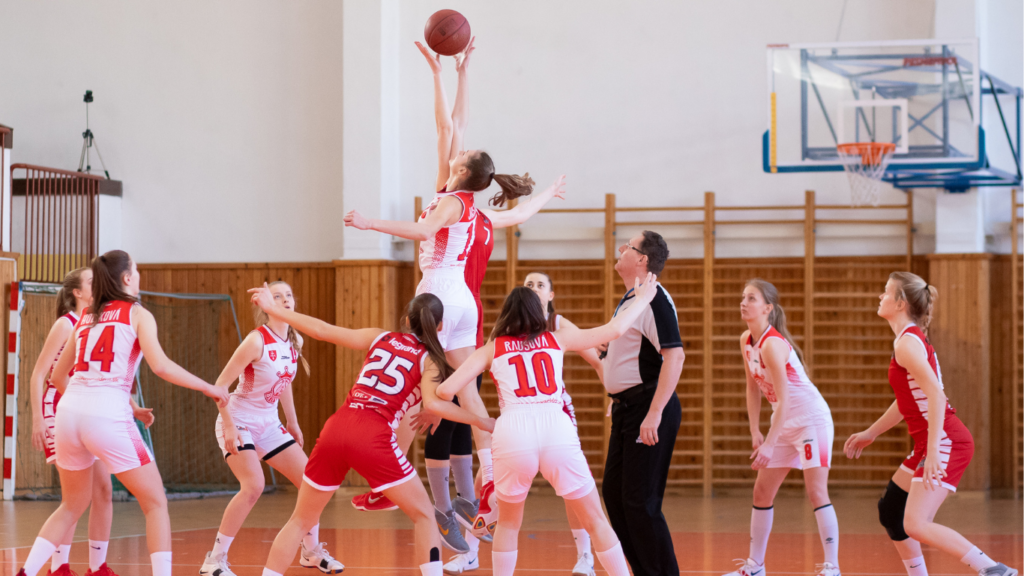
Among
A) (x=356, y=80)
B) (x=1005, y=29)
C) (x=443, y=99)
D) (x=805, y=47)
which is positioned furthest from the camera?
(x=356, y=80)

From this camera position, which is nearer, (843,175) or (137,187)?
(843,175)

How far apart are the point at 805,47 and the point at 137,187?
22.2ft

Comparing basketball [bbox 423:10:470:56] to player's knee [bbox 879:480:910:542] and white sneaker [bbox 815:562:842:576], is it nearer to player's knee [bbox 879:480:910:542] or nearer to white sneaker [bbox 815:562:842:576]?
player's knee [bbox 879:480:910:542]

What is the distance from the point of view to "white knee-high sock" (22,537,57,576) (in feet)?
13.6

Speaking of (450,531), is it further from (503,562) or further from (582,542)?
(503,562)

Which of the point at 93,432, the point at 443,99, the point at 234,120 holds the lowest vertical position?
the point at 93,432

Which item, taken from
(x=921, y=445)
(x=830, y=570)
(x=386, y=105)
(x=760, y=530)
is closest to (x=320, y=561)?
(x=760, y=530)

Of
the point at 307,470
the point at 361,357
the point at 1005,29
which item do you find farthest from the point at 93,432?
the point at 1005,29

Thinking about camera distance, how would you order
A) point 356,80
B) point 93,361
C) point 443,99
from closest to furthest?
point 93,361 → point 443,99 → point 356,80

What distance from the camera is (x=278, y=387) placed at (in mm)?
5031

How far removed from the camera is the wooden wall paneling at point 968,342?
8.82 meters

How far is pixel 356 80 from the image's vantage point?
32.2 feet

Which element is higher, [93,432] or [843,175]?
[843,175]

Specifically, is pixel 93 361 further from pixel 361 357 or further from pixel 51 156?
pixel 51 156
